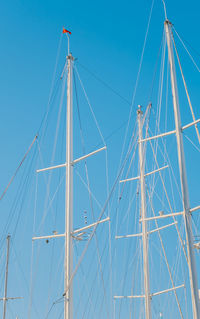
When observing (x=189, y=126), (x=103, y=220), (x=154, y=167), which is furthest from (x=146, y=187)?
(x=189, y=126)

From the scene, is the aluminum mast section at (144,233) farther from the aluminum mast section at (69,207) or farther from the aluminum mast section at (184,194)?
the aluminum mast section at (184,194)

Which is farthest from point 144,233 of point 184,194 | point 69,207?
point 184,194

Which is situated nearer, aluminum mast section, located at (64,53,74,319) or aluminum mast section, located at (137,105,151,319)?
aluminum mast section, located at (64,53,74,319)

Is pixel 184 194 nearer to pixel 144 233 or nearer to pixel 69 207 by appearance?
pixel 69 207

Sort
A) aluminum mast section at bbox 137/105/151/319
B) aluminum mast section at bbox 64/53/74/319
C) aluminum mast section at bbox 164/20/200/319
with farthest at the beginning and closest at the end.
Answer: aluminum mast section at bbox 137/105/151/319 → aluminum mast section at bbox 64/53/74/319 → aluminum mast section at bbox 164/20/200/319

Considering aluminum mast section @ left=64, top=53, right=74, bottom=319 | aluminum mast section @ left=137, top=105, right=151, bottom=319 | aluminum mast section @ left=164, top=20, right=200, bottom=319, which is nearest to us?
aluminum mast section @ left=164, top=20, right=200, bottom=319

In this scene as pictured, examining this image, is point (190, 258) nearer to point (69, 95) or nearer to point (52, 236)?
point (52, 236)

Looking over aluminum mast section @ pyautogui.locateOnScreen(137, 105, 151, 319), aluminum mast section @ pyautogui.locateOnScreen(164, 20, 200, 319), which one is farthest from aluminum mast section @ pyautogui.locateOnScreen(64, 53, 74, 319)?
aluminum mast section @ pyautogui.locateOnScreen(164, 20, 200, 319)

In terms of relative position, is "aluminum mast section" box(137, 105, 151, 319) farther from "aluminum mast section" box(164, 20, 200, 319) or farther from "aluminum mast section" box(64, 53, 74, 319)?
"aluminum mast section" box(164, 20, 200, 319)

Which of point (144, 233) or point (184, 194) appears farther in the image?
point (144, 233)

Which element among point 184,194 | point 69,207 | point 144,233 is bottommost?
point 184,194

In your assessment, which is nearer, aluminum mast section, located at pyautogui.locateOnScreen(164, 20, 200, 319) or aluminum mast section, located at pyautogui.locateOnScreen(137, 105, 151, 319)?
aluminum mast section, located at pyautogui.locateOnScreen(164, 20, 200, 319)

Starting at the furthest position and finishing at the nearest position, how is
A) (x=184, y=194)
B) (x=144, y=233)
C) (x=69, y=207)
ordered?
(x=144, y=233) < (x=69, y=207) < (x=184, y=194)

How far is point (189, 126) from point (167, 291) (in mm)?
16205
